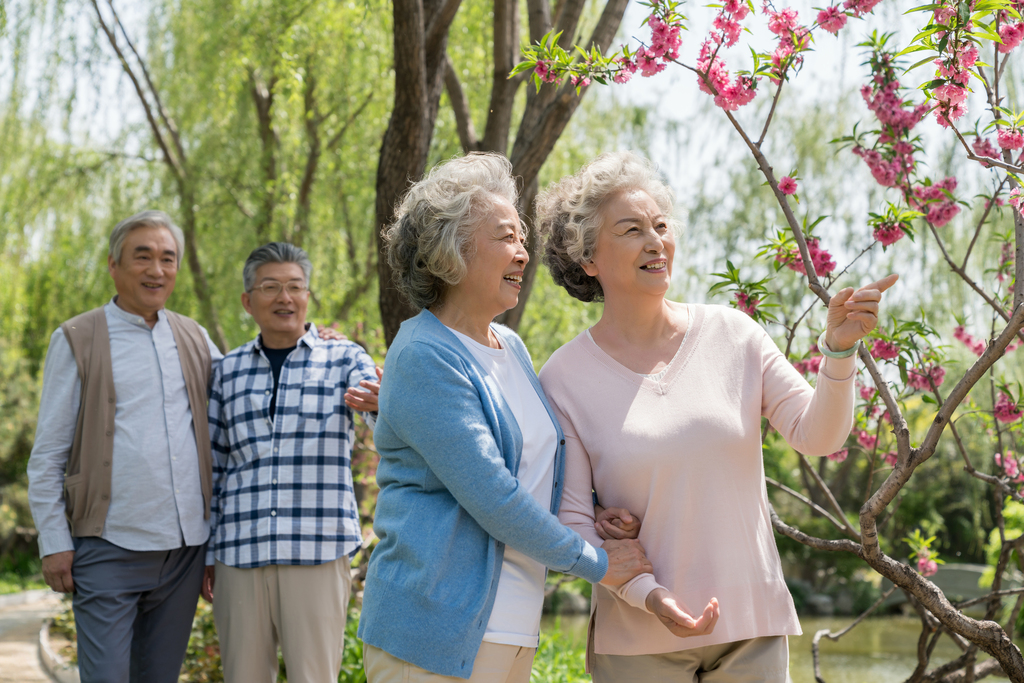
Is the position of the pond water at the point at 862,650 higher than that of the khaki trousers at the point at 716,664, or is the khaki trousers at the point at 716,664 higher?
A: the khaki trousers at the point at 716,664

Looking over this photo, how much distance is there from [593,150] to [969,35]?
807 cm

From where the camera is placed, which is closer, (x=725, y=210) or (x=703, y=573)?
(x=703, y=573)

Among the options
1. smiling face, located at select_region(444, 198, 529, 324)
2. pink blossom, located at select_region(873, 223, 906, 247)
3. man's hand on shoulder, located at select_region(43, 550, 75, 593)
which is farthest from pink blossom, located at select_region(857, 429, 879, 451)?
man's hand on shoulder, located at select_region(43, 550, 75, 593)

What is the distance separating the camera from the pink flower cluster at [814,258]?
123 inches

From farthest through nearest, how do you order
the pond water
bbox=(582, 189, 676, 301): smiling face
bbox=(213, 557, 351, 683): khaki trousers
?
the pond water < bbox=(213, 557, 351, 683): khaki trousers < bbox=(582, 189, 676, 301): smiling face

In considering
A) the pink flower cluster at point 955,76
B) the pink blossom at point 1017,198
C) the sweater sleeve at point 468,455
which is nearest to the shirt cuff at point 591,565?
the sweater sleeve at point 468,455

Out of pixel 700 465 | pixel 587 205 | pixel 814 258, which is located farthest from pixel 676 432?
pixel 814 258

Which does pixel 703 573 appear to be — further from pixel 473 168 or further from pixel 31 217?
pixel 31 217

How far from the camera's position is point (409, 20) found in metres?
3.51

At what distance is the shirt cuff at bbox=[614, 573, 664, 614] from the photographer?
1.91 m

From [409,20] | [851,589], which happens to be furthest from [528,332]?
[851,589]

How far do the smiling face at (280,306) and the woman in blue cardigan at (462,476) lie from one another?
1.20 m

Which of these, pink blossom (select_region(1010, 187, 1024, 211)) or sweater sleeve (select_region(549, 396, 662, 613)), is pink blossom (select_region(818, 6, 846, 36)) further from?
sweater sleeve (select_region(549, 396, 662, 613))

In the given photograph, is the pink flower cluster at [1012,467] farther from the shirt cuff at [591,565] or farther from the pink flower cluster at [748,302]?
the shirt cuff at [591,565]
